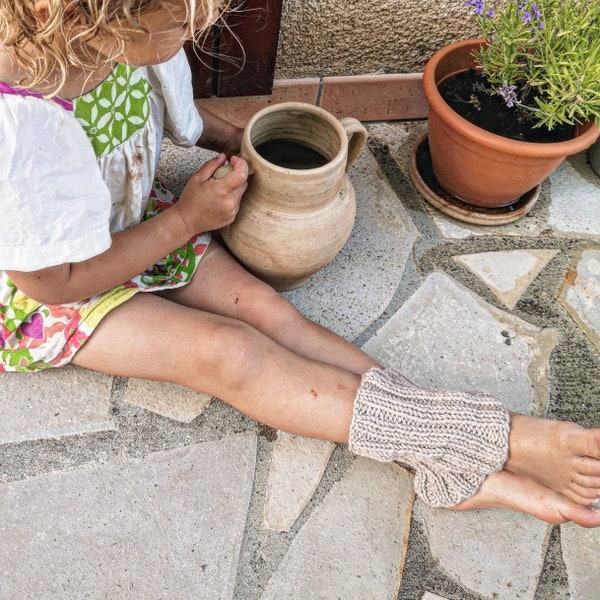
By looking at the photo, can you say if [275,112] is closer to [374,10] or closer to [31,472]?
[374,10]

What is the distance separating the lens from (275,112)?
51.1 inches

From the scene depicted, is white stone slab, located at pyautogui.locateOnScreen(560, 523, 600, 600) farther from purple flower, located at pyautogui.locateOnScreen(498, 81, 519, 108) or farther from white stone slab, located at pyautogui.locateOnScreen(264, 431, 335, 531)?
purple flower, located at pyautogui.locateOnScreen(498, 81, 519, 108)

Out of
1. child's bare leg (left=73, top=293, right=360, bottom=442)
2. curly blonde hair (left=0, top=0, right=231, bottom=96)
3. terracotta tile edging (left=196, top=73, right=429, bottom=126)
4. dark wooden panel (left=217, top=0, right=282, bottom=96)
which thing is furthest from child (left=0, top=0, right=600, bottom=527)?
terracotta tile edging (left=196, top=73, right=429, bottom=126)

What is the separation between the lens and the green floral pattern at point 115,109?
3.60ft

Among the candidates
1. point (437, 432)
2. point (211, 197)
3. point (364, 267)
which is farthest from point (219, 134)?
point (437, 432)

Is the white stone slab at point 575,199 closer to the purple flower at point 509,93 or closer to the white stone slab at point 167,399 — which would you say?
the purple flower at point 509,93

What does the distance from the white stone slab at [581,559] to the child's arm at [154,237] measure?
0.85 meters

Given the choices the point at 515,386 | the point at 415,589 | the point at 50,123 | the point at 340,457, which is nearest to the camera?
the point at 50,123

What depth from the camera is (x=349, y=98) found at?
1.82m

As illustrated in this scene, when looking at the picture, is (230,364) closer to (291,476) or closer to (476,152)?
(291,476)

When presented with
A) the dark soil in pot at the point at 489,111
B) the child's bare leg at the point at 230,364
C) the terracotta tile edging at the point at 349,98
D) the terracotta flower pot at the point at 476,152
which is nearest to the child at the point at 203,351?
the child's bare leg at the point at 230,364

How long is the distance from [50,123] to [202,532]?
28.0 inches

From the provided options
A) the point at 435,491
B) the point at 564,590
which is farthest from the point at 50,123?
the point at 564,590

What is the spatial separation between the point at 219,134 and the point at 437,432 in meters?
0.76
